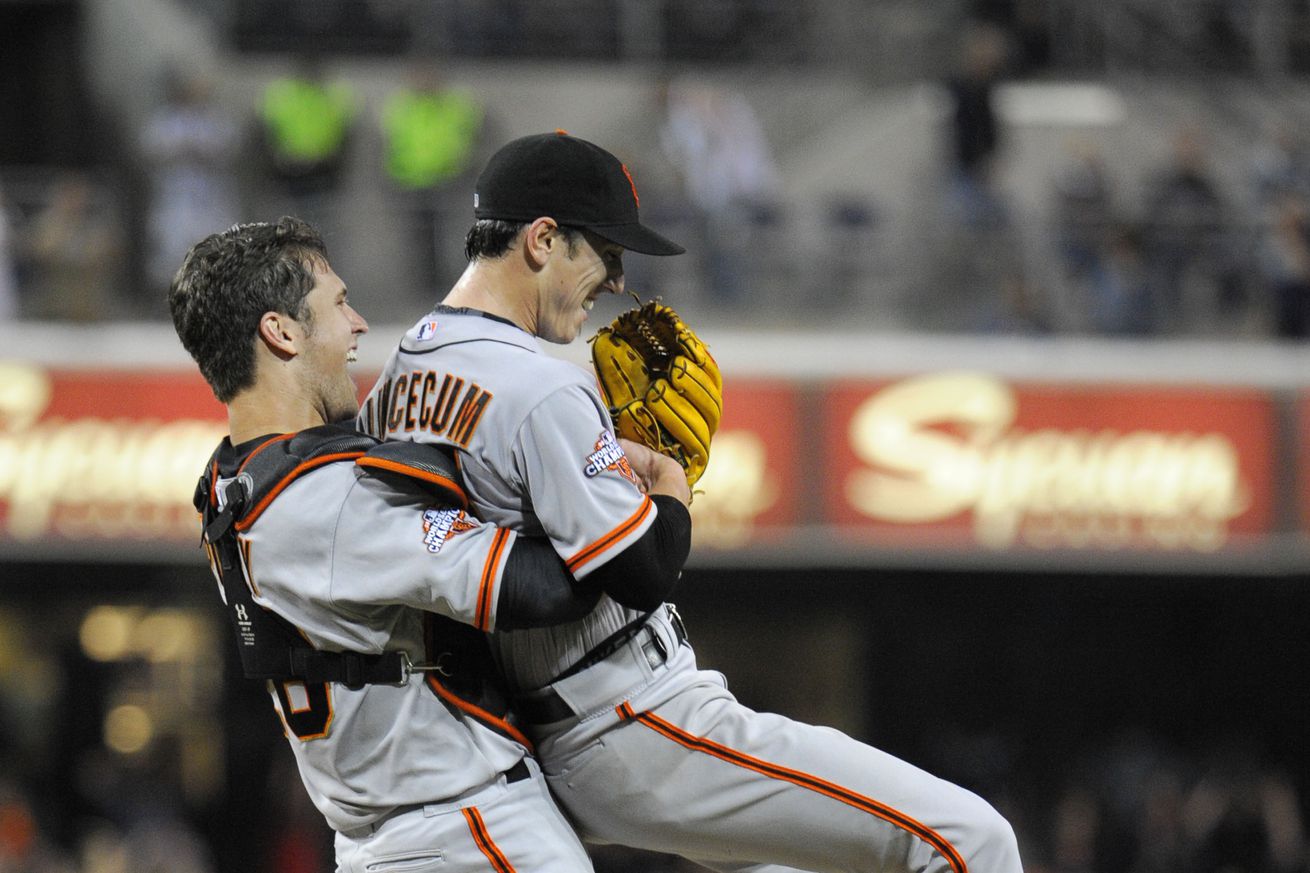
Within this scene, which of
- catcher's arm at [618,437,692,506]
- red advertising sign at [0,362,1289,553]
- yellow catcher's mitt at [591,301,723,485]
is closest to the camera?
catcher's arm at [618,437,692,506]

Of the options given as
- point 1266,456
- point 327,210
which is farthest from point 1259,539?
point 327,210

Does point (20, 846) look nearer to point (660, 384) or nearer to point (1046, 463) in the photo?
point (1046, 463)

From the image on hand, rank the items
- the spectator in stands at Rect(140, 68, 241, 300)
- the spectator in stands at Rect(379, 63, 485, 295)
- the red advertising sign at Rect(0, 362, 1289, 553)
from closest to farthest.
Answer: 1. the red advertising sign at Rect(0, 362, 1289, 553)
2. the spectator in stands at Rect(140, 68, 241, 300)
3. the spectator in stands at Rect(379, 63, 485, 295)

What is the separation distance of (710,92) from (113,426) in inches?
166

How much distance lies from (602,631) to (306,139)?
26.1 ft

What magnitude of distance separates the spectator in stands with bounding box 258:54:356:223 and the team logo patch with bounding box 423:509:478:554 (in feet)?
24.3

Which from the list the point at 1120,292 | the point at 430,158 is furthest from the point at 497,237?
the point at 430,158

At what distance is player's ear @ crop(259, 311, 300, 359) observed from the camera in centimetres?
288

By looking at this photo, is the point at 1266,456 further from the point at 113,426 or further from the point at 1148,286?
the point at 113,426

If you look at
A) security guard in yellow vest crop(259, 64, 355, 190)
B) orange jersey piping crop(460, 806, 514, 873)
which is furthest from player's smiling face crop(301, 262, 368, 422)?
security guard in yellow vest crop(259, 64, 355, 190)

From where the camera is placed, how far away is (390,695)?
9.50 ft

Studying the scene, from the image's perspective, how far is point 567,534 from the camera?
2.76m

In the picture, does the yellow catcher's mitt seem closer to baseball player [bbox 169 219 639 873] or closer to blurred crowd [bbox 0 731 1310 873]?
baseball player [bbox 169 219 639 873]

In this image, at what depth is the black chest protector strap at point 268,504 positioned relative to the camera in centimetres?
285
